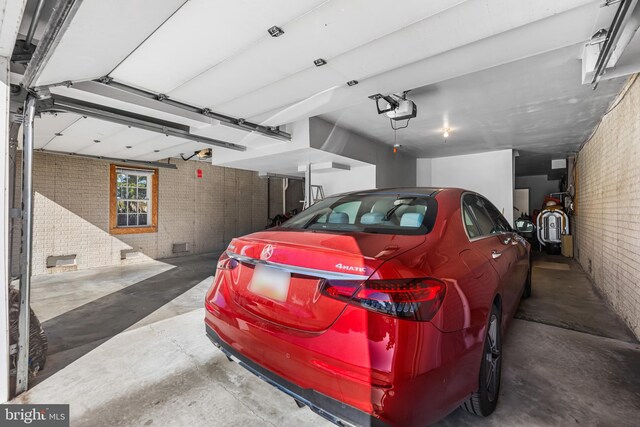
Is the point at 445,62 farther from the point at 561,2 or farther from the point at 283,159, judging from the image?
the point at 283,159

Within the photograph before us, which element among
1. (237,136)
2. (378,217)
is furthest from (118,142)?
(378,217)

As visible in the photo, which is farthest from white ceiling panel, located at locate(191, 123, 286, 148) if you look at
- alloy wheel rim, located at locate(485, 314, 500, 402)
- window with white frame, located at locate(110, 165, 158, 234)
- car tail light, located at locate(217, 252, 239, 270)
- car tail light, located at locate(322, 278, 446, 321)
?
alloy wheel rim, located at locate(485, 314, 500, 402)

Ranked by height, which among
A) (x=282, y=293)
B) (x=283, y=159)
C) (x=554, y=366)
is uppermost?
(x=283, y=159)

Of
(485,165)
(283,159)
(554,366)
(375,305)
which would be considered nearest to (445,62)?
(375,305)

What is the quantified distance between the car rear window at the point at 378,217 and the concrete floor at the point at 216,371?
1.16m

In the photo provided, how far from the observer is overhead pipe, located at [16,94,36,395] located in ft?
6.55

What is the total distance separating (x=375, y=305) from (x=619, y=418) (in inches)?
74.3

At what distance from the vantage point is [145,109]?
3379 mm

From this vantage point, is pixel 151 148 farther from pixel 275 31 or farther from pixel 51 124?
pixel 275 31

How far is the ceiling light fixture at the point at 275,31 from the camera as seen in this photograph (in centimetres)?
190

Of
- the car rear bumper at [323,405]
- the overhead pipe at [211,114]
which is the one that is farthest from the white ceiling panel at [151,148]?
the car rear bumper at [323,405]

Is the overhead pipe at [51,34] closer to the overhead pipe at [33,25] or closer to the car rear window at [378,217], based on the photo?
the overhead pipe at [33,25]

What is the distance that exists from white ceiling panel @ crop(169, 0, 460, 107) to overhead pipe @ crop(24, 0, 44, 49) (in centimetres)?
102

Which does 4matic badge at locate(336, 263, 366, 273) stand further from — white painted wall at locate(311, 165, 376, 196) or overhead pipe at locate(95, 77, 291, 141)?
white painted wall at locate(311, 165, 376, 196)
